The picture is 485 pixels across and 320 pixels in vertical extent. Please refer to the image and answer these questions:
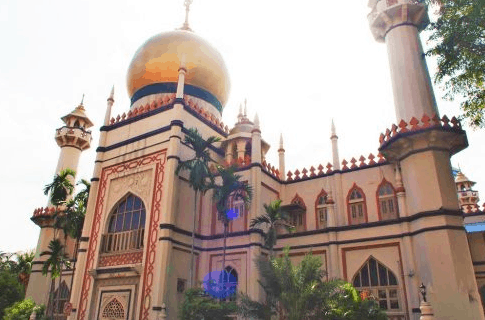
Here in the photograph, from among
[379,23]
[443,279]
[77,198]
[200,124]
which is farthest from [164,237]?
[379,23]

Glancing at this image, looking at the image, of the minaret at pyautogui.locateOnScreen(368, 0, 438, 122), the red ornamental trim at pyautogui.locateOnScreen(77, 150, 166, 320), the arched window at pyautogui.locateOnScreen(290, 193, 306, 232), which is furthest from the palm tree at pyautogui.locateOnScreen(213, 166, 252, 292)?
the minaret at pyautogui.locateOnScreen(368, 0, 438, 122)

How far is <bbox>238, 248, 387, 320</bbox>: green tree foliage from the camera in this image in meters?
10.3

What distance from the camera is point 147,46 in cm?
2127

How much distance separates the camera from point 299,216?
1797 cm

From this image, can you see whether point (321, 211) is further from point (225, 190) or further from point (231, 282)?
point (231, 282)

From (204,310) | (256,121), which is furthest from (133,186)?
(204,310)

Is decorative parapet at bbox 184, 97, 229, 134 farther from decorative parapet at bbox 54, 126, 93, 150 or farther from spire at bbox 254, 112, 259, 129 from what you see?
decorative parapet at bbox 54, 126, 93, 150

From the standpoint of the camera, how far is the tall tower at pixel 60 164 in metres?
22.3

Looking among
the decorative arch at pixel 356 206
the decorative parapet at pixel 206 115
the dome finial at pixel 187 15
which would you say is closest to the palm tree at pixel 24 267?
the decorative parapet at pixel 206 115

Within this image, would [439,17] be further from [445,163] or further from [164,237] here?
[164,237]

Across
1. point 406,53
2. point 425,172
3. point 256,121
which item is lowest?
point 425,172

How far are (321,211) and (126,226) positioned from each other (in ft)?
28.4

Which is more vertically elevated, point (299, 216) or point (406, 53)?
point (406, 53)

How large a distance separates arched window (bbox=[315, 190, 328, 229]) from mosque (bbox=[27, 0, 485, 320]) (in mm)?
46
